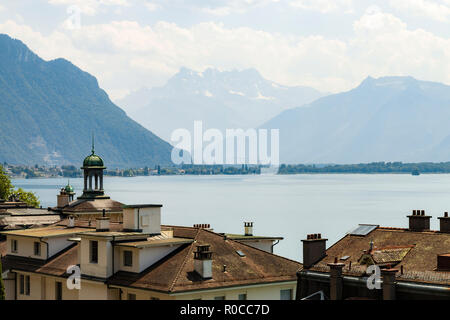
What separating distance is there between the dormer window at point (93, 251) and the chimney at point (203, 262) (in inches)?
244

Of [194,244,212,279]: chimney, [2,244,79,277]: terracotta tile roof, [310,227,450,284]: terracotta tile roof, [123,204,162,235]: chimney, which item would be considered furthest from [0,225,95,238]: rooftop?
[310,227,450,284]: terracotta tile roof

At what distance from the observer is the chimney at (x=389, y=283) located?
30530 millimetres

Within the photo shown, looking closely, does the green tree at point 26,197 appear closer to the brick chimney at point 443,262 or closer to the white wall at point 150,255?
the white wall at point 150,255

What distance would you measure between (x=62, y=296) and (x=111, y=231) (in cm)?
450

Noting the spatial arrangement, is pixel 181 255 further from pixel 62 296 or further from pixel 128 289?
pixel 62 296

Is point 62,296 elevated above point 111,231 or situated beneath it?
situated beneath

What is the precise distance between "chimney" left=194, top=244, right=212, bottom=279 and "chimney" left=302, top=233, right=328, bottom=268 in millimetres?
4637

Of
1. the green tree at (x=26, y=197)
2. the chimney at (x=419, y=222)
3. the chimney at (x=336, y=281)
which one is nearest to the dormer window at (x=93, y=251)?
the chimney at (x=336, y=281)

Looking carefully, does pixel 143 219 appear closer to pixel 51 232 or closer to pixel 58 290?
pixel 58 290

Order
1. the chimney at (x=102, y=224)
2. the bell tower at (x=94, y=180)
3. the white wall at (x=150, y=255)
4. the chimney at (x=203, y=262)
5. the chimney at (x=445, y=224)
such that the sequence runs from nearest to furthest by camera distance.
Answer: the chimney at (x=445, y=224), the chimney at (x=203, y=262), the white wall at (x=150, y=255), the chimney at (x=102, y=224), the bell tower at (x=94, y=180)
